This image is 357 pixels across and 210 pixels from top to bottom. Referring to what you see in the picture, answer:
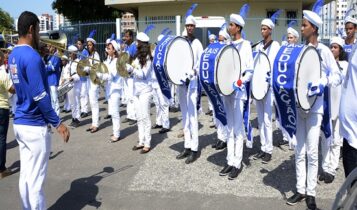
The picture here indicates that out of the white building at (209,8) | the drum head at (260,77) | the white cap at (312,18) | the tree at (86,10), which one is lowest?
the drum head at (260,77)

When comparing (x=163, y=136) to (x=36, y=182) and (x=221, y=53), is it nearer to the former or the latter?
(x=221, y=53)

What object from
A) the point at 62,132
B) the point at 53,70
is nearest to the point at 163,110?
the point at 53,70

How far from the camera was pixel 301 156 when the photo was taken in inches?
192

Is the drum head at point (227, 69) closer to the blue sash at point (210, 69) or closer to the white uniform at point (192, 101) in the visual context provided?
the blue sash at point (210, 69)

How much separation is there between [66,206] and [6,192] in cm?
111

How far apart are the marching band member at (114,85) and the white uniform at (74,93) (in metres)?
2.05

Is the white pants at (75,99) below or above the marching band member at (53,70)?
below

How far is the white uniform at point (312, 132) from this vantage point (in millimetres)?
4656

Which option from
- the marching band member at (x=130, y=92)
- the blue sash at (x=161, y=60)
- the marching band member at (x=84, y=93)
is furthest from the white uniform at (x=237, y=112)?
the marching band member at (x=84, y=93)

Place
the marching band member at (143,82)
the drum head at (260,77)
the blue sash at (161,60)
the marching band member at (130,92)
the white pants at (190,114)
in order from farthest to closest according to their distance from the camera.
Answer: the marching band member at (130,92) → the marching band member at (143,82) → the white pants at (190,114) → the drum head at (260,77) → the blue sash at (161,60)

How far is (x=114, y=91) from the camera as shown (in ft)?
27.7

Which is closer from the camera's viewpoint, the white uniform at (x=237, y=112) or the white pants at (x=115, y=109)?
the white uniform at (x=237, y=112)

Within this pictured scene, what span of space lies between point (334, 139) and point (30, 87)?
4210 mm

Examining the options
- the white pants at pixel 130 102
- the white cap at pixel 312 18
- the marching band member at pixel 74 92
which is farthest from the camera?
the marching band member at pixel 74 92
